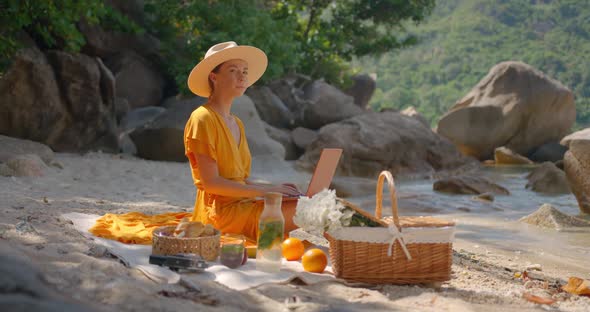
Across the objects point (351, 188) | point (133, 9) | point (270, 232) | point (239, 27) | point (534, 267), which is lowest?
point (351, 188)

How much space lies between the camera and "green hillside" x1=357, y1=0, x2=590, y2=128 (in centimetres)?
3450

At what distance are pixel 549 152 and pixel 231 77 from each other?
1647 centimetres

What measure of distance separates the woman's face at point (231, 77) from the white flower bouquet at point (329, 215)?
1064mm

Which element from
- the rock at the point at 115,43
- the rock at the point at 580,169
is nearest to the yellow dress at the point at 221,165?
the rock at the point at 580,169

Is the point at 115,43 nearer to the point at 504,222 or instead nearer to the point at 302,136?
the point at 302,136

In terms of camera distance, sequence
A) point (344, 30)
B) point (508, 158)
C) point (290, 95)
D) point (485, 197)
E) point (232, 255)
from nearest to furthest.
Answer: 1. point (232, 255)
2. point (485, 197)
3. point (290, 95)
4. point (508, 158)
5. point (344, 30)

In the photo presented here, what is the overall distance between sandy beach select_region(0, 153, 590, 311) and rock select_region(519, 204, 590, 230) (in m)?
1.46

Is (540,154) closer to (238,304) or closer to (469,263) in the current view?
(469,263)

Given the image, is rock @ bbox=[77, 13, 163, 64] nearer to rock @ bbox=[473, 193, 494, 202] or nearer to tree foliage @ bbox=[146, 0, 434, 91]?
tree foliage @ bbox=[146, 0, 434, 91]

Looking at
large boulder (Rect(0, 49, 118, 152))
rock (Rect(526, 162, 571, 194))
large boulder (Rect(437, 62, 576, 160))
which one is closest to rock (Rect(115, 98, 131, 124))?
large boulder (Rect(0, 49, 118, 152))

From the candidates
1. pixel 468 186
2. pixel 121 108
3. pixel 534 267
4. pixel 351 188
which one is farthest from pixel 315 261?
pixel 121 108

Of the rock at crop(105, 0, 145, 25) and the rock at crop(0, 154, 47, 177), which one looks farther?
the rock at crop(105, 0, 145, 25)

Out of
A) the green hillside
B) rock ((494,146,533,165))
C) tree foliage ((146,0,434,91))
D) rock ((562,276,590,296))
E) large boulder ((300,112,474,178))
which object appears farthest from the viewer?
the green hillside

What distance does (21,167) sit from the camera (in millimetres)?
6516
